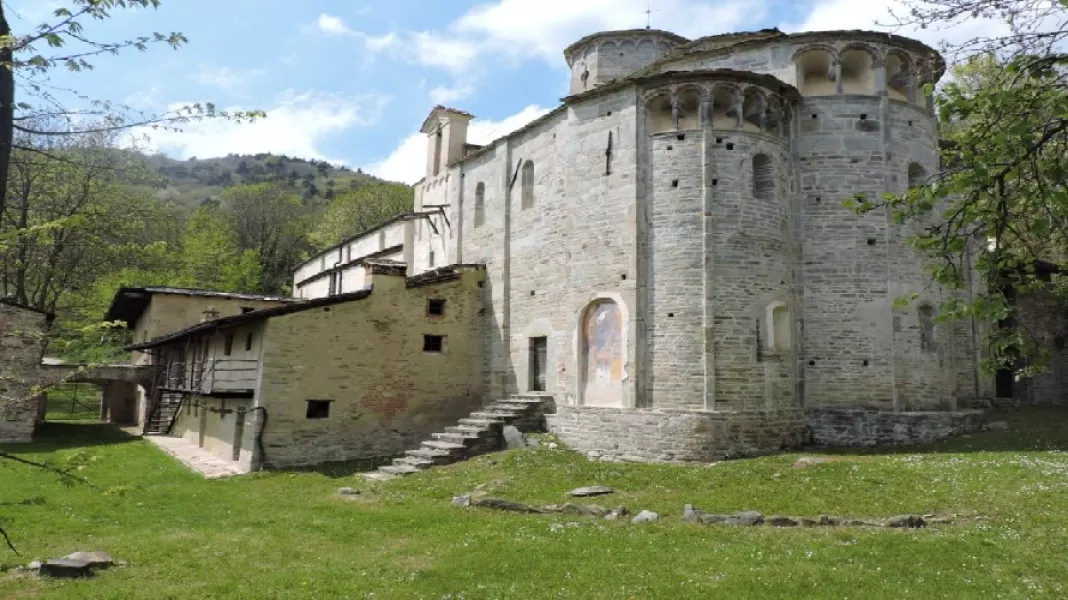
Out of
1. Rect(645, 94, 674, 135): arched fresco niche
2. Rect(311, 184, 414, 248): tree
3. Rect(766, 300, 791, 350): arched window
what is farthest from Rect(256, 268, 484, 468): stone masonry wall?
Rect(311, 184, 414, 248): tree

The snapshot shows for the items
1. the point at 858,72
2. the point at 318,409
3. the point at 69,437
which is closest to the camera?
the point at 318,409

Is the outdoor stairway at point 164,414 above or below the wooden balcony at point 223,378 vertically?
below

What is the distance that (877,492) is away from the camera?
11844mm

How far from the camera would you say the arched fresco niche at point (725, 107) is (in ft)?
55.9

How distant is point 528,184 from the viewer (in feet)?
71.1

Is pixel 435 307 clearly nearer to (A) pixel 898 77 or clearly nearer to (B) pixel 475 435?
(B) pixel 475 435

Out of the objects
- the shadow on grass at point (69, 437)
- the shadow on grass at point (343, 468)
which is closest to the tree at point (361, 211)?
the shadow on grass at point (69, 437)

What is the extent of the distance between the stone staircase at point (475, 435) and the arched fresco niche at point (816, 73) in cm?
1078

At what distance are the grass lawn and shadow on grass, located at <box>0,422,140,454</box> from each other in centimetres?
604

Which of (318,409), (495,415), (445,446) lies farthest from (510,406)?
(318,409)

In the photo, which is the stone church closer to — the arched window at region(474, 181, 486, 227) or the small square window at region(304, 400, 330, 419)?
the small square window at region(304, 400, 330, 419)

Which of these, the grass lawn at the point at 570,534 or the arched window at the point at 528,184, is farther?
the arched window at the point at 528,184

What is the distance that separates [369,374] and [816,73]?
14451mm

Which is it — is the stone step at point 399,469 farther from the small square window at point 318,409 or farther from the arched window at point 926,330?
the arched window at point 926,330
